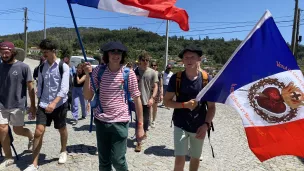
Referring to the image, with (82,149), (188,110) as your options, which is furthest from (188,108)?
(82,149)

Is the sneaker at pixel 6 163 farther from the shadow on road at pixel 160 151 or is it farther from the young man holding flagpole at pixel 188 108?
the young man holding flagpole at pixel 188 108

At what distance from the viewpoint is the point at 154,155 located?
5.20 meters

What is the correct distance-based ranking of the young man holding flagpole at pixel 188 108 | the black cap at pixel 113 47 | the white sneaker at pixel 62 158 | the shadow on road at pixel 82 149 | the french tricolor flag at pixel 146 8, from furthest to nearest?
→ the shadow on road at pixel 82 149 < the white sneaker at pixel 62 158 < the french tricolor flag at pixel 146 8 < the young man holding flagpole at pixel 188 108 < the black cap at pixel 113 47

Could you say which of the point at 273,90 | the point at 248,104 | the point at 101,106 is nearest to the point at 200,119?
the point at 248,104

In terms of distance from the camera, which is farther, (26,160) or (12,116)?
(26,160)

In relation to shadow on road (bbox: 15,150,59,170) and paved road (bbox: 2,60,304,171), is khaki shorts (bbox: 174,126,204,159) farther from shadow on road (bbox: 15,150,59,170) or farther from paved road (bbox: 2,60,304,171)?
shadow on road (bbox: 15,150,59,170)

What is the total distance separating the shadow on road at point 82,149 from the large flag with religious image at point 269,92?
3.21 m

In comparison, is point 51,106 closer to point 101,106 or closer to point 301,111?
point 101,106

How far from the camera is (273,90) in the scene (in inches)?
112

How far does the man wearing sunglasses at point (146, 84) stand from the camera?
5.72 metres

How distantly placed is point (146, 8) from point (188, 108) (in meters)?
1.30

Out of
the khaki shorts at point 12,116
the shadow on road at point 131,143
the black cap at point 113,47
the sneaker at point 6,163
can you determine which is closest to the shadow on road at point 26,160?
the sneaker at point 6,163

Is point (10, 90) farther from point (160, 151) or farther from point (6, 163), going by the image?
point (160, 151)

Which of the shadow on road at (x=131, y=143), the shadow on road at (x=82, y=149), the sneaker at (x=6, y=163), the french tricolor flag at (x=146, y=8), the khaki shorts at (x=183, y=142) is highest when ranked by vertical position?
the french tricolor flag at (x=146, y=8)
